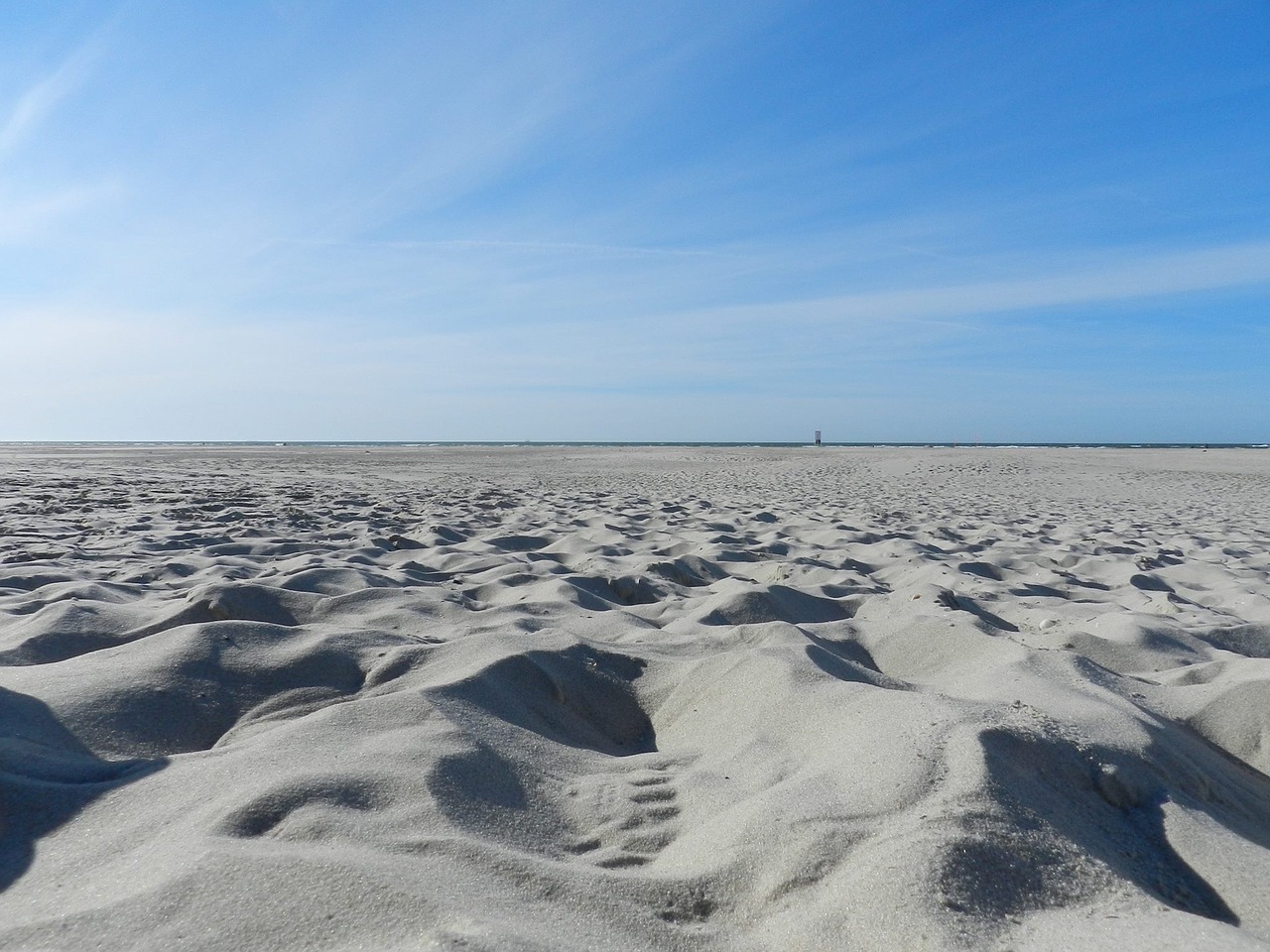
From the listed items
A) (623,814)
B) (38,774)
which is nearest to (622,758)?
(623,814)

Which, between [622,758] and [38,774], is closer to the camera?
[38,774]

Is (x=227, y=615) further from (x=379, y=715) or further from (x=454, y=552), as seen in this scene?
(x=454, y=552)

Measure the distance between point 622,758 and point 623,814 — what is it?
1.04 feet

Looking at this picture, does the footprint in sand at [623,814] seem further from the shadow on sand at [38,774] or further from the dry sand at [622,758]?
the shadow on sand at [38,774]

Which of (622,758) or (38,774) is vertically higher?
(38,774)

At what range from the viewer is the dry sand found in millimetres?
1139

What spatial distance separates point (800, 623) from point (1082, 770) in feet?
4.50

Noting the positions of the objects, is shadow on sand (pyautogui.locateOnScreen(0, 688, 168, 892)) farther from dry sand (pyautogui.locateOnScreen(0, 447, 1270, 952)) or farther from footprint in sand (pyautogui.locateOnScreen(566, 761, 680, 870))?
footprint in sand (pyautogui.locateOnScreen(566, 761, 680, 870))

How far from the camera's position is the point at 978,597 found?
3537 mm

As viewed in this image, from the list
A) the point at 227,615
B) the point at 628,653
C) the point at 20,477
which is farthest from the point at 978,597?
the point at 20,477

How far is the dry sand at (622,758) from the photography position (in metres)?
1.14

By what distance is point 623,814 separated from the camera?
1553mm

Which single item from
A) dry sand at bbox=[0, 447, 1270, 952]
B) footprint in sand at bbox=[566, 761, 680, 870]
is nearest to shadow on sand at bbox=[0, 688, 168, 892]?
dry sand at bbox=[0, 447, 1270, 952]

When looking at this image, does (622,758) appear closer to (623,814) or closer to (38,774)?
(623,814)
